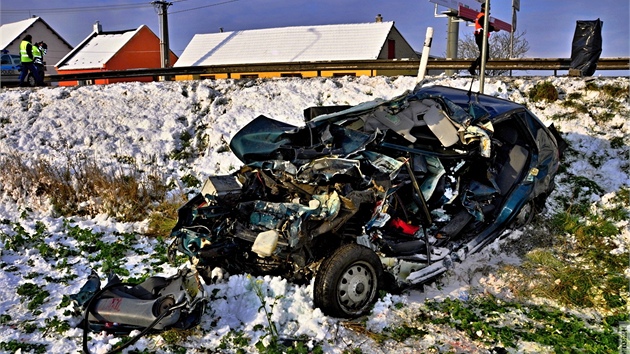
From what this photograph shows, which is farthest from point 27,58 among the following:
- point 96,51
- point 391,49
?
point 96,51

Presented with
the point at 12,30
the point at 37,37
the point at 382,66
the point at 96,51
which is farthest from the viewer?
the point at 37,37

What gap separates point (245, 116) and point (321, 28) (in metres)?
20.2

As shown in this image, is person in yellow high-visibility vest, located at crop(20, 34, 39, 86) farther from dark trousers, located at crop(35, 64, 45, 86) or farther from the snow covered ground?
the snow covered ground

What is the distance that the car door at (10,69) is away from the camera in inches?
821

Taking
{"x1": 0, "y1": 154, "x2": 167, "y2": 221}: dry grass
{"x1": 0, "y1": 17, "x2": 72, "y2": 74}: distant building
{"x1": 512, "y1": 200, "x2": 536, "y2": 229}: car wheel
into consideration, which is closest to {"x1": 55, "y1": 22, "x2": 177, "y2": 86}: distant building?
{"x1": 0, "y1": 17, "x2": 72, "y2": 74}: distant building

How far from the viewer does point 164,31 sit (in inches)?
1087

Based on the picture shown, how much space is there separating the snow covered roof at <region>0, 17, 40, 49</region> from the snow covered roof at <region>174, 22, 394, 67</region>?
1990cm

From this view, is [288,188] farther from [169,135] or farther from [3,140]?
[3,140]

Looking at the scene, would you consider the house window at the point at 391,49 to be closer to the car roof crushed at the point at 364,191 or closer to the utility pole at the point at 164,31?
the utility pole at the point at 164,31

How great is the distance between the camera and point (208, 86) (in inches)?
436

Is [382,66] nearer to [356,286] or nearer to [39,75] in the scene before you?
[356,286]

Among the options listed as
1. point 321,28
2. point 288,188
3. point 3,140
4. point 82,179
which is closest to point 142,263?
point 288,188

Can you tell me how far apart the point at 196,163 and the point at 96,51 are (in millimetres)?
30951

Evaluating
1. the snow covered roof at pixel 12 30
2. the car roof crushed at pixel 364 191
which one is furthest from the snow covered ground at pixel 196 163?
the snow covered roof at pixel 12 30
